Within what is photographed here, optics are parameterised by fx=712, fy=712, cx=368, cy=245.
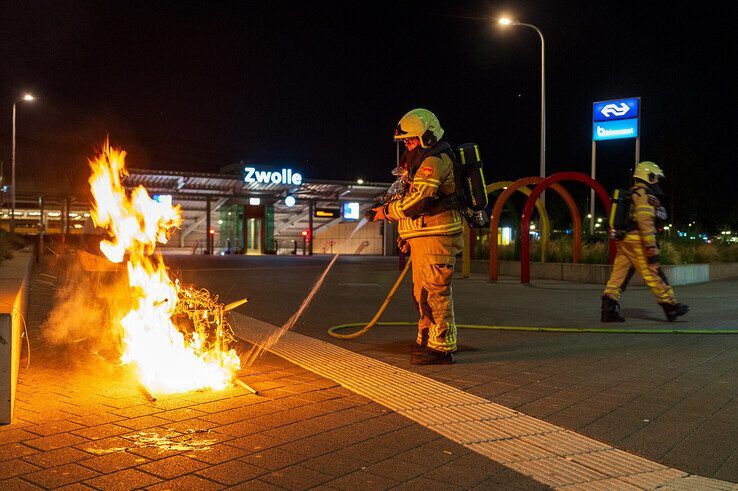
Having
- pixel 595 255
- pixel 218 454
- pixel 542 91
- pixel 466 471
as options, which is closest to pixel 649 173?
pixel 466 471

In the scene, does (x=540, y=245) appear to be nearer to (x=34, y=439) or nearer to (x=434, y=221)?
(x=434, y=221)

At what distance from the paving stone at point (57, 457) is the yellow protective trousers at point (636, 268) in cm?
780

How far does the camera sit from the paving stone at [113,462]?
145 inches

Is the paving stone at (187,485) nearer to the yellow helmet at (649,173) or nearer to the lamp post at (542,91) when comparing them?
the yellow helmet at (649,173)

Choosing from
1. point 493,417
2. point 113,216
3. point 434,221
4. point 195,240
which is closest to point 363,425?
point 493,417

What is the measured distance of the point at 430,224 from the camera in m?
6.42

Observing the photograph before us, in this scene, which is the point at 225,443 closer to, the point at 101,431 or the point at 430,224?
the point at 101,431

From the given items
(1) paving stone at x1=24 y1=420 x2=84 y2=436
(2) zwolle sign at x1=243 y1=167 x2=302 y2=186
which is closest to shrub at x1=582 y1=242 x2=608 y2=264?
(1) paving stone at x1=24 y1=420 x2=84 y2=436

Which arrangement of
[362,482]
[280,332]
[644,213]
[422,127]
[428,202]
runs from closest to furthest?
[362,482] < [428,202] < [422,127] < [280,332] < [644,213]

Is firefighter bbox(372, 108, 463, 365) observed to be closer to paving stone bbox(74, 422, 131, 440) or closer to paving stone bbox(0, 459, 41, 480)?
paving stone bbox(74, 422, 131, 440)

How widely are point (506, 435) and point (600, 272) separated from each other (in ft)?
47.5

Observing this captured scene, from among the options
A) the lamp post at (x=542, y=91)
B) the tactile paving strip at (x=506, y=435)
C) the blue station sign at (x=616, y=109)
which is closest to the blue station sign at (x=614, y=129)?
the blue station sign at (x=616, y=109)

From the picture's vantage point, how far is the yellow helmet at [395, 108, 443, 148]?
652cm

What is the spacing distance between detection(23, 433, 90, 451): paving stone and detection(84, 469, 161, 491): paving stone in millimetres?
645
